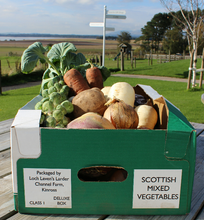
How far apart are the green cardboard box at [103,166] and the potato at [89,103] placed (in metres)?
0.53

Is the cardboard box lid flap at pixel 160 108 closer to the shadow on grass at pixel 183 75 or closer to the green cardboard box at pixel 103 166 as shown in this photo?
the green cardboard box at pixel 103 166

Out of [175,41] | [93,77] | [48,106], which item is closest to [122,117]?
[48,106]

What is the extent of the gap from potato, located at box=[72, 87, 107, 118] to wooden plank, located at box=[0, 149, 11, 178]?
1.67 ft

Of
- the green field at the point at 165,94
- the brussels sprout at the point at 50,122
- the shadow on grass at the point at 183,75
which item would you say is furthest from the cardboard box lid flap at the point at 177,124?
the shadow on grass at the point at 183,75

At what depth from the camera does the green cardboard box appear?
88 centimetres

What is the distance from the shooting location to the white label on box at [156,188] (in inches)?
36.0

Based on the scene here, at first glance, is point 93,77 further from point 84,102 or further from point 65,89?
point 84,102

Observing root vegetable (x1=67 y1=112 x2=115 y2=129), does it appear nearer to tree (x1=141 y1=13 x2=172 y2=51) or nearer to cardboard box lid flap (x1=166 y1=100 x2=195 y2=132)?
cardboard box lid flap (x1=166 y1=100 x2=195 y2=132)

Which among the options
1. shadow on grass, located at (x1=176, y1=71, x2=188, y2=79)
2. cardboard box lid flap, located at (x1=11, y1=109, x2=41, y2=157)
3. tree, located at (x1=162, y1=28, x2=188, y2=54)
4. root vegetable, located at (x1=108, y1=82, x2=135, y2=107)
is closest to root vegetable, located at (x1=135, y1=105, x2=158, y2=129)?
root vegetable, located at (x1=108, y1=82, x2=135, y2=107)

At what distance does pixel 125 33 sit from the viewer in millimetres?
64875

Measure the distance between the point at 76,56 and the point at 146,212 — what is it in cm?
170

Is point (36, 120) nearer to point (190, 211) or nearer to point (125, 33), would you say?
point (190, 211)

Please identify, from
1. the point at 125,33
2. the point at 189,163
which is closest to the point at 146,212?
the point at 189,163

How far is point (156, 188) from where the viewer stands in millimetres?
937
